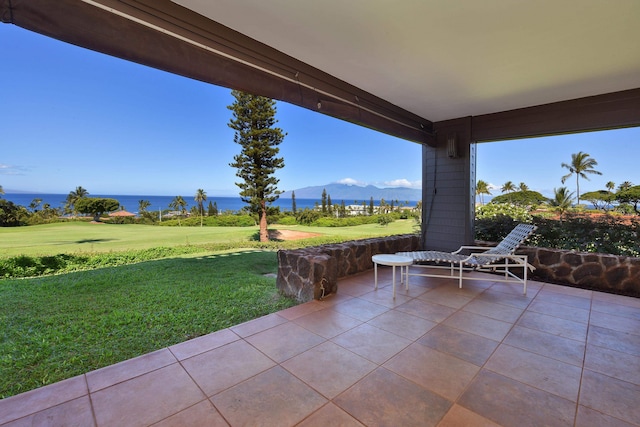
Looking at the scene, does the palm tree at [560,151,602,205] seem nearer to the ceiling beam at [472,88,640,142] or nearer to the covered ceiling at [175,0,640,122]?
the ceiling beam at [472,88,640,142]

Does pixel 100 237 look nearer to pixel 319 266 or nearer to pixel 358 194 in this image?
pixel 319 266

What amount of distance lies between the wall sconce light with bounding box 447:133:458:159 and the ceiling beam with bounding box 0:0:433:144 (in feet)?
8.35

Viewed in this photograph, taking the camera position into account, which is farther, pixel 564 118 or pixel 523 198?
pixel 523 198

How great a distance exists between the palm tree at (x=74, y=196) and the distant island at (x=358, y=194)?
7.07m

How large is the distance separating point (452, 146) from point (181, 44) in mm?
4606

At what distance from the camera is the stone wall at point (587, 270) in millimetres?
3779

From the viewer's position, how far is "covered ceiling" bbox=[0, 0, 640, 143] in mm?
1902

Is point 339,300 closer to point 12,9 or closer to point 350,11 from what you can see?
point 350,11

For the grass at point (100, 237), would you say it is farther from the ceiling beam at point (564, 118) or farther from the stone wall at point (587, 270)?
the ceiling beam at point (564, 118)

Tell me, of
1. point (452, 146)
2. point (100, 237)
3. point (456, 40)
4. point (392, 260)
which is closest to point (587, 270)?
point (452, 146)

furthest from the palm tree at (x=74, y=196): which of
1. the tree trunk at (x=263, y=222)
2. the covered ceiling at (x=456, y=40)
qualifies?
the covered ceiling at (x=456, y=40)

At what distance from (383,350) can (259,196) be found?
402 inches

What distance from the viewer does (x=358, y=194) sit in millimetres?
32906

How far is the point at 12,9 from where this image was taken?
1.43m
